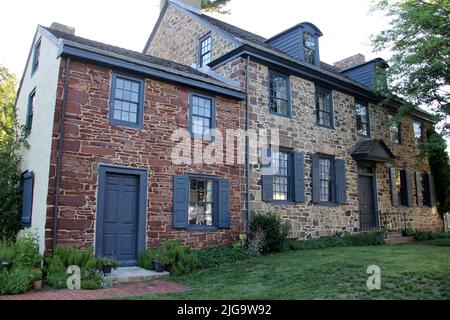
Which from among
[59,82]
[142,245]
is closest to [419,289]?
[142,245]

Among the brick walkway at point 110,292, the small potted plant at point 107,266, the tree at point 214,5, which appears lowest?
the brick walkway at point 110,292

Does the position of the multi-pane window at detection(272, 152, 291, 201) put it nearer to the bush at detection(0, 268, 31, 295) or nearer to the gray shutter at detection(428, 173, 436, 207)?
the bush at detection(0, 268, 31, 295)

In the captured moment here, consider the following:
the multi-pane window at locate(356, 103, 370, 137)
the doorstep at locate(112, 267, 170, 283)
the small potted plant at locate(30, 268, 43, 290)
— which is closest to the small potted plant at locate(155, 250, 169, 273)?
the doorstep at locate(112, 267, 170, 283)

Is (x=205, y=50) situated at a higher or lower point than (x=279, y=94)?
higher

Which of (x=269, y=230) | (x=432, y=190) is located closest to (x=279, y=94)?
(x=269, y=230)

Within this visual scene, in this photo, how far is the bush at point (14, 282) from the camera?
691 centimetres

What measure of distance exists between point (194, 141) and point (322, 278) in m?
5.52

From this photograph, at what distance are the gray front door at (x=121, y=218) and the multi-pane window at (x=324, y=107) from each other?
8235mm

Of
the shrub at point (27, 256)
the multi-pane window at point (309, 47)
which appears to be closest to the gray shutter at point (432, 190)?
the multi-pane window at point (309, 47)

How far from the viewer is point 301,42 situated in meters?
14.6

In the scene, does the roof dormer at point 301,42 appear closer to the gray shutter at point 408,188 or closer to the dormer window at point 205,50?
the dormer window at point 205,50

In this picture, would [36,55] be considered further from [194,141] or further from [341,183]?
[341,183]

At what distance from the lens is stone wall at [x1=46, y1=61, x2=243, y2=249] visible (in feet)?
29.0

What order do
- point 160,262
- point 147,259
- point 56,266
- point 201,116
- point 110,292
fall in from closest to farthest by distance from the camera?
point 110,292 < point 56,266 < point 160,262 < point 147,259 < point 201,116
